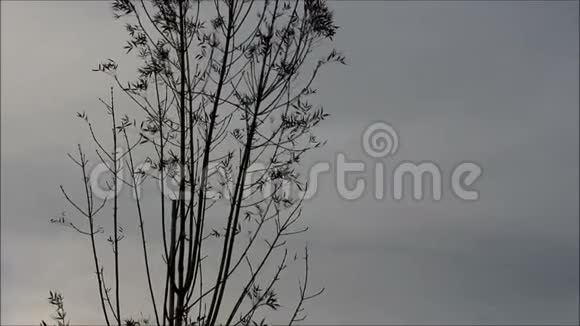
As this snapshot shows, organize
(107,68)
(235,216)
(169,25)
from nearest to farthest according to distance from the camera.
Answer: (235,216) → (169,25) → (107,68)

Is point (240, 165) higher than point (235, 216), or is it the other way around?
point (240, 165)

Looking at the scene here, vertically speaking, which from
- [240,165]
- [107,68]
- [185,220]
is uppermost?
[107,68]

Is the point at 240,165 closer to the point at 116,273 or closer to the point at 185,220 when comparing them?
the point at 185,220

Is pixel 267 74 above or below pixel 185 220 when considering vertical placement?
above

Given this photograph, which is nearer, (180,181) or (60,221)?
(180,181)

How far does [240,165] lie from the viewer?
3328mm

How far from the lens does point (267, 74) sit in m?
3.42

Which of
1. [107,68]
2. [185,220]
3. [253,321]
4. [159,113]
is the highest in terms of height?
[107,68]

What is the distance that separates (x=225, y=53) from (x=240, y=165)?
495mm

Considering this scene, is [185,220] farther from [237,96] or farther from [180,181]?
[237,96]

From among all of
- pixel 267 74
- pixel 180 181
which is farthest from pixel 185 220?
pixel 267 74

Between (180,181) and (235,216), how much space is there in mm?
312

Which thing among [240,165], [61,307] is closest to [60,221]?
[61,307]

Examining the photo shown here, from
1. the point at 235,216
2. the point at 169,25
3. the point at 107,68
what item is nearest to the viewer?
the point at 235,216
